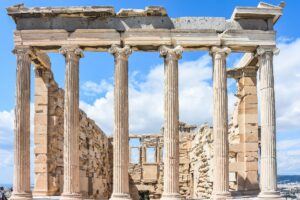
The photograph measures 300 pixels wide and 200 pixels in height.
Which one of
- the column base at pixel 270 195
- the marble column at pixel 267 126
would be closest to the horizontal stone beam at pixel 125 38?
the marble column at pixel 267 126

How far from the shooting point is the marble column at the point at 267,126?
76.2 ft

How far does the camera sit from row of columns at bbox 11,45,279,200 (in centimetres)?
2309

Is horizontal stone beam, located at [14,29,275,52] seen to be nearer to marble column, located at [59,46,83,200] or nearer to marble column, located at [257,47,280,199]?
marble column, located at [59,46,83,200]

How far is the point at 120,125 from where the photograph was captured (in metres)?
23.4

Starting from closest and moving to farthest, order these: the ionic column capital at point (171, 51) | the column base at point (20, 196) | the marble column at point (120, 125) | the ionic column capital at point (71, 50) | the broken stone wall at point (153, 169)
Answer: the column base at point (20, 196)
the marble column at point (120, 125)
the ionic column capital at point (171, 51)
the ionic column capital at point (71, 50)
the broken stone wall at point (153, 169)

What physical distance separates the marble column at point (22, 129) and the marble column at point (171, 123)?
5892 mm

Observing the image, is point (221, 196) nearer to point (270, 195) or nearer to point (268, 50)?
point (270, 195)

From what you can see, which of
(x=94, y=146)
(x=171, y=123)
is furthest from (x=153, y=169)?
(x=171, y=123)

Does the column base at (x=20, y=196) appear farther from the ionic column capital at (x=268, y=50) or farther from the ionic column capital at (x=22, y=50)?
the ionic column capital at (x=268, y=50)

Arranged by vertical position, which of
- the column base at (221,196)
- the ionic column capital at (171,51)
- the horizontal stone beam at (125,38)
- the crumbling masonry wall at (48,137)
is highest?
the horizontal stone beam at (125,38)

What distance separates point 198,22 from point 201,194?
1394 centimetres

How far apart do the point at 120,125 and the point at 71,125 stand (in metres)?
2.10

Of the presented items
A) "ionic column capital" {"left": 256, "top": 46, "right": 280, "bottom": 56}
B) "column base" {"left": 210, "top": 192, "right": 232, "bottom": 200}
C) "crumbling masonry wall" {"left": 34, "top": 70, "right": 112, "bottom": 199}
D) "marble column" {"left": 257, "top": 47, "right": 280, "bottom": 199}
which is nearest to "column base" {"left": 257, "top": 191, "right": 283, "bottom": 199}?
"marble column" {"left": 257, "top": 47, "right": 280, "bottom": 199}

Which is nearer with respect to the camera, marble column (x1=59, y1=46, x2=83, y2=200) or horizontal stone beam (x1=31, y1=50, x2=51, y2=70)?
marble column (x1=59, y1=46, x2=83, y2=200)
